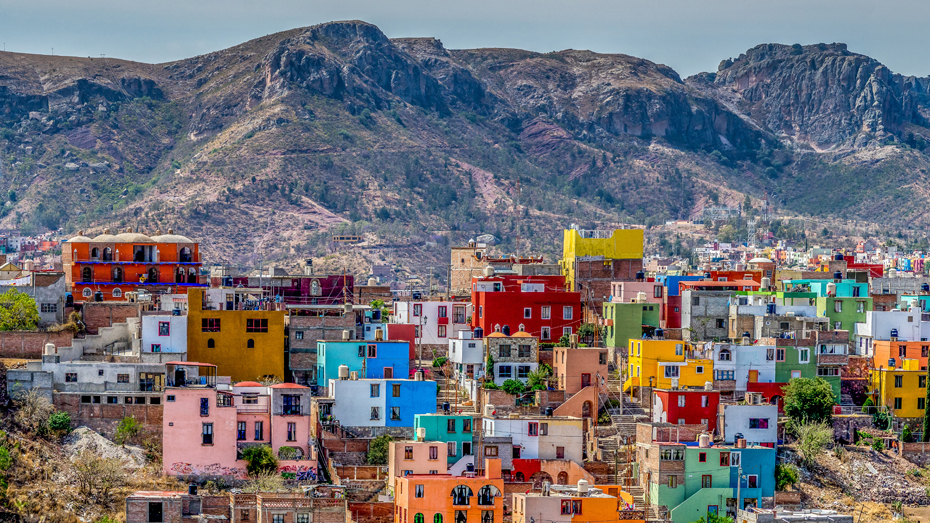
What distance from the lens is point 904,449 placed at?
239 feet

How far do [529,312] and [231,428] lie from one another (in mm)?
22737

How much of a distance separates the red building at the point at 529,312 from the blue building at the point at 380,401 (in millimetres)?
12896

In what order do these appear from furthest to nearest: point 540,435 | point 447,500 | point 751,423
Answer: point 751,423 < point 540,435 < point 447,500

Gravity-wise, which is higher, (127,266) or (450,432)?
(127,266)

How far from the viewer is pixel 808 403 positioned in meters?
71.4

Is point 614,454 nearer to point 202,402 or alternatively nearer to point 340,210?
point 202,402

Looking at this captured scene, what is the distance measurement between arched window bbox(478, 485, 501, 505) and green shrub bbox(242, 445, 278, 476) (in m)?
7.24

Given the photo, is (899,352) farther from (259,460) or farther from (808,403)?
(259,460)

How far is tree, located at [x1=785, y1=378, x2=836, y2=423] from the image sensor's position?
71312 mm

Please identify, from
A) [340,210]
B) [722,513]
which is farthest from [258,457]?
[340,210]

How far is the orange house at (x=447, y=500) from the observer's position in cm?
5678

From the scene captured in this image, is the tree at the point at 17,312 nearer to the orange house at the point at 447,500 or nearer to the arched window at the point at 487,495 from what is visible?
the orange house at the point at 447,500

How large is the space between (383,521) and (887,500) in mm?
23570

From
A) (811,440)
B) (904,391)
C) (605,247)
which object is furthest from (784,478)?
(605,247)
